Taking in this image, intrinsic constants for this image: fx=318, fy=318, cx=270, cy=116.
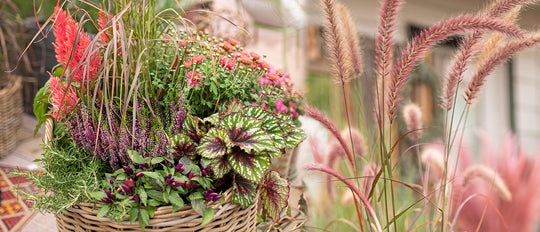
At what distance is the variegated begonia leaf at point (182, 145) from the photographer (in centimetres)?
58

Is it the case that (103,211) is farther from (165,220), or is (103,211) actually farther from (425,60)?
(425,60)

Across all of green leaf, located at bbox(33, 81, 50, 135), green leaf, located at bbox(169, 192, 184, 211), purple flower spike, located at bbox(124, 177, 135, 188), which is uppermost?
green leaf, located at bbox(33, 81, 50, 135)

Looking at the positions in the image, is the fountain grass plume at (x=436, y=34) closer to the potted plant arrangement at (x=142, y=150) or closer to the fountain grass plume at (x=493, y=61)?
the fountain grass plume at (x=493, y=61)

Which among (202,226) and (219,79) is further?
(219,79)

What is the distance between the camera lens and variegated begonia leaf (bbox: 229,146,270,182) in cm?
54

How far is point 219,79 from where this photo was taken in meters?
0.71

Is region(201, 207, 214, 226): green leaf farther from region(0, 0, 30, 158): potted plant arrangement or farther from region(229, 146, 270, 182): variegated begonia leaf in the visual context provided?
region(0, 0, 30, 158): potted plant arrangement

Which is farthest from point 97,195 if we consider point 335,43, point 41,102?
point 335,43

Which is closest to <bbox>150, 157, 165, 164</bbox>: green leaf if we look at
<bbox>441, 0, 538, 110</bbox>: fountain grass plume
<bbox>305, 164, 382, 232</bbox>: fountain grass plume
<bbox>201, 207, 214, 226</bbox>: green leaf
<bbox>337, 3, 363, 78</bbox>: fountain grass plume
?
<bbox>201, 207, 214, 226</bbox>: green leaf

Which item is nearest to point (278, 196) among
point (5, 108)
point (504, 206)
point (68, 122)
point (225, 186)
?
point (225, 186)

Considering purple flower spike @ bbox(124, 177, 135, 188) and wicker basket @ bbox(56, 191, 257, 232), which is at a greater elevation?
purple flower spike @ bbox(124, 177, 135, 188)

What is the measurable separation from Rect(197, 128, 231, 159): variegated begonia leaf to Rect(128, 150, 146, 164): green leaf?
96 millimetres

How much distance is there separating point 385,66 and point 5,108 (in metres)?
1.49

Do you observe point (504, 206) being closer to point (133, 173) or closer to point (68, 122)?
point (133, 173)
